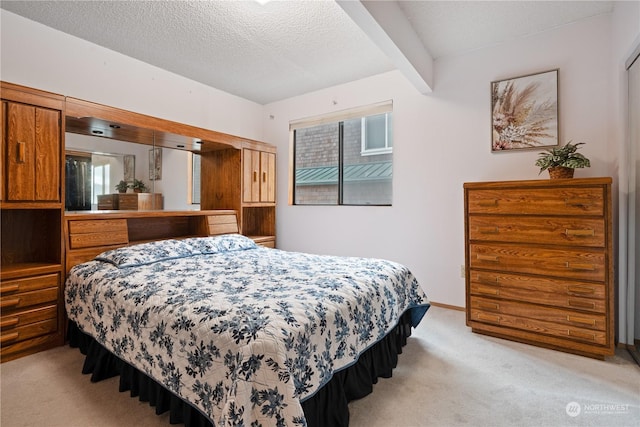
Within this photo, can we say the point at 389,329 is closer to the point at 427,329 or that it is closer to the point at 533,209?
the point at 427,329

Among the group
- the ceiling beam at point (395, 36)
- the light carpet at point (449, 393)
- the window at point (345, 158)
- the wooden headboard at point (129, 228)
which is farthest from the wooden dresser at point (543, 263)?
the wooden headboard at point (129, 228)

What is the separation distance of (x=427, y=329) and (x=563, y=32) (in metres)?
2.80

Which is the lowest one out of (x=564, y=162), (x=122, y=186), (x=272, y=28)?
(x=122, y=186)

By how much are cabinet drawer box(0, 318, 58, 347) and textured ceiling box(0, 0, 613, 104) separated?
7.78ft

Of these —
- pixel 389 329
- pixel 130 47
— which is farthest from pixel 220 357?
pixel 130 47

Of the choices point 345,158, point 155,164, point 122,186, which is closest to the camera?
point 122,186

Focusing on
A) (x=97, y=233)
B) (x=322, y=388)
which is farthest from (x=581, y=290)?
(x=97, y=233)

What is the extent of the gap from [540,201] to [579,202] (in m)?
0.22

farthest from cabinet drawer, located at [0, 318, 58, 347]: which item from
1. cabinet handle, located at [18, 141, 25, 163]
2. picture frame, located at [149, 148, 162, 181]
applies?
picture frame, located at [149, 148, 162, 181]

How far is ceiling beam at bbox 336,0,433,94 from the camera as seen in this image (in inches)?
76.4

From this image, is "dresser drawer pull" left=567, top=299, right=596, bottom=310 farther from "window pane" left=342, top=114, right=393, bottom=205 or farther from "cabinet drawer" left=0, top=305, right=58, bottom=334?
"cabinet drawer" left=0, top=305, right=58, bottom=334

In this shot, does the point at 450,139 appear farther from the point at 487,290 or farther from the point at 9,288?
the point at 9,288

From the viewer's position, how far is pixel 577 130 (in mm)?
2615

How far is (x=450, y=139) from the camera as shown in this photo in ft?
10.4
